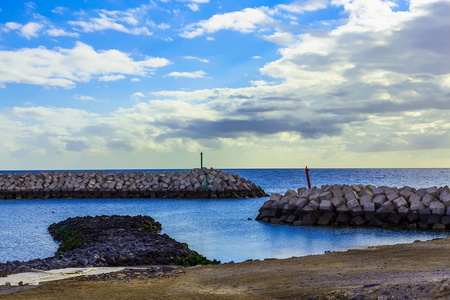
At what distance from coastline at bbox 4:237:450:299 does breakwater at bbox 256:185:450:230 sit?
7.47m

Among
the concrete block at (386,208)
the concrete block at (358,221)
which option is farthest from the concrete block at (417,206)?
the concrete block at (358,221)

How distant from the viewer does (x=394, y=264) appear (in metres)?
7.95

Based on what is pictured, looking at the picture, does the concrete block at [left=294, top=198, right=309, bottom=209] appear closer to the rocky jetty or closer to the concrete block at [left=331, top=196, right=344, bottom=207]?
the concrete block at [left=331, top=196, right=344, bottom=207]

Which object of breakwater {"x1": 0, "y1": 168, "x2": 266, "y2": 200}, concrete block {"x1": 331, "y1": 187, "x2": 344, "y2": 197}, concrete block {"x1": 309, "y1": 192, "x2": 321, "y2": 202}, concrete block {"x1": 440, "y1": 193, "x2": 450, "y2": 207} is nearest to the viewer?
concrete block {"x1": 440, "y1": 193, "x2": 450, "y2": 207}

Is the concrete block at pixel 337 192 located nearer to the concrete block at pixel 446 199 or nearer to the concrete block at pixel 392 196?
the concrete block at pixel 392 196

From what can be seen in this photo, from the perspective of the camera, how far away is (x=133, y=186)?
3684 centimetres

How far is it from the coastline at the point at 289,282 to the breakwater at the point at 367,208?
294 inches

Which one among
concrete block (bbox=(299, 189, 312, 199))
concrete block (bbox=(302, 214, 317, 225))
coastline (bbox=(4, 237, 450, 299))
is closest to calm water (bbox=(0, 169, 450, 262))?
concrete block (bbox=(302, 214, 317, 225))

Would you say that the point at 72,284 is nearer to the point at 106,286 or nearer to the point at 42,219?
the point at 106,286

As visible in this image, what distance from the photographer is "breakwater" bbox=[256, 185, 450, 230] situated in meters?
15.8

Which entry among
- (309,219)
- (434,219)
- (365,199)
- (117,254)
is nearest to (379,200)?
(365,199)

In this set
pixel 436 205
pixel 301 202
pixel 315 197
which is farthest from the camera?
pixel 301 202

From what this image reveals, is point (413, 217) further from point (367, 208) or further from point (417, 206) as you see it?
point (367, 208)

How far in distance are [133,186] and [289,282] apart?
103 ft
